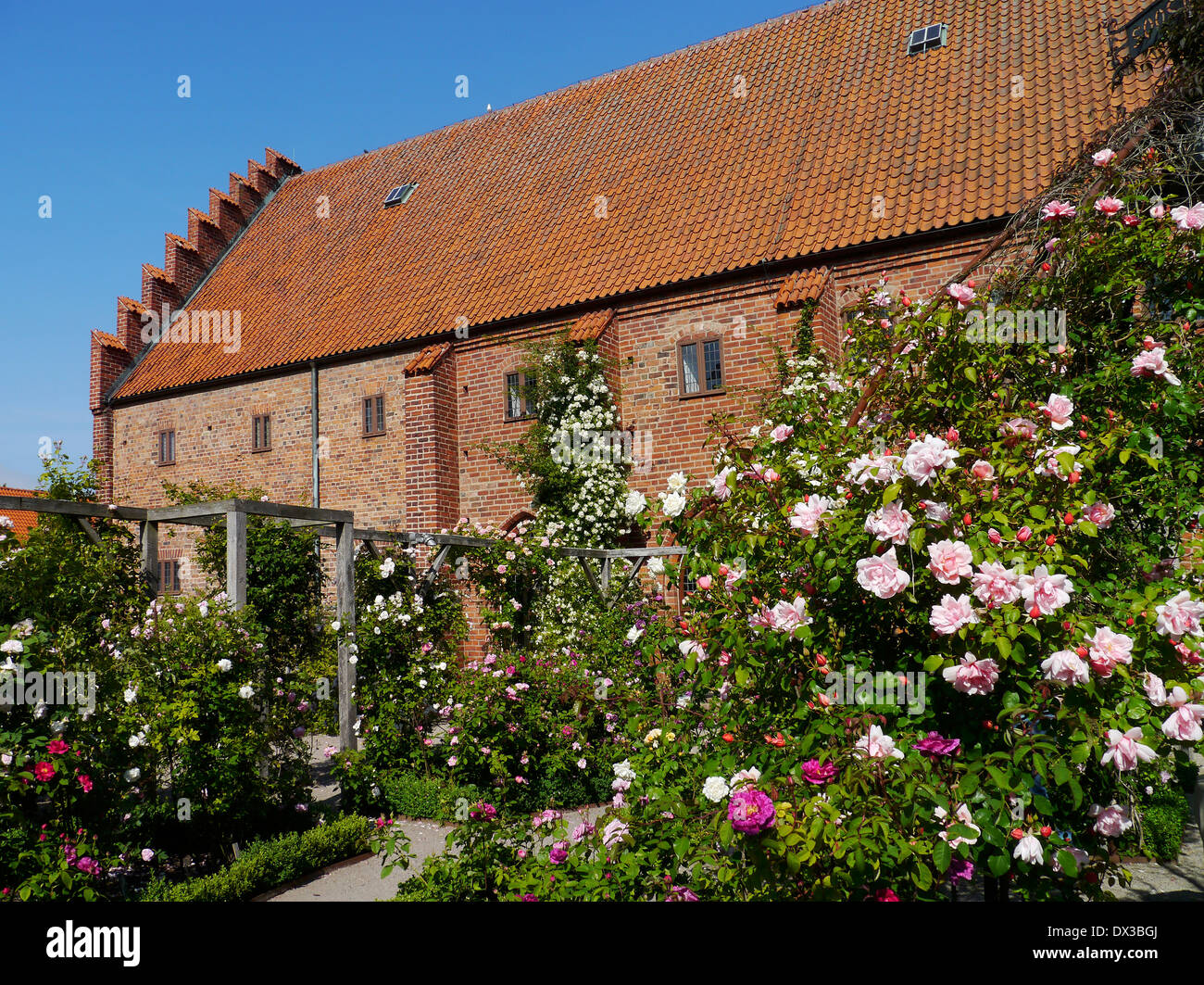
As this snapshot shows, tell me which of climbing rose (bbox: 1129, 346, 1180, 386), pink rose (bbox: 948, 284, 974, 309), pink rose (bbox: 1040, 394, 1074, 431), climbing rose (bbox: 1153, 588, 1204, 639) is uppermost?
pink rose (bbox: 948, 284, 974, 309)

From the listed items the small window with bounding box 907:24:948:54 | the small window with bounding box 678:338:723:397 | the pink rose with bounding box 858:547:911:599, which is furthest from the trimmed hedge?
the small window with bounding box 907:24:948:54

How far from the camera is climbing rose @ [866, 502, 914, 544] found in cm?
248

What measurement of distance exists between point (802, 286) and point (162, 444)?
15.5m

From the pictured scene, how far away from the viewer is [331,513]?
8.17 metres

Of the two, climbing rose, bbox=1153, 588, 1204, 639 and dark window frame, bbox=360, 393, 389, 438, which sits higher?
dark window frame, bbox=360, 393, 389, 438

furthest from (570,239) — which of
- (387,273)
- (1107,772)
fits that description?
(1107,772)

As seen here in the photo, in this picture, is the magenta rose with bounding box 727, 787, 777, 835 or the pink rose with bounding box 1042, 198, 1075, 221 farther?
the pink rose with bounding box 1042, 198, 1075, 221

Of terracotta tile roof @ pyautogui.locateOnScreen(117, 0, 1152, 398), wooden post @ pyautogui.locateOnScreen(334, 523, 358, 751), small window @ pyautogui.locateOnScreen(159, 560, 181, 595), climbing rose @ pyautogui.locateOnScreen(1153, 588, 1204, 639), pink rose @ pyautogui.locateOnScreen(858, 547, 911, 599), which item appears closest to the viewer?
climbing rose @ pyautogui.locateOnScreen(1153, 588, 1204, 639)

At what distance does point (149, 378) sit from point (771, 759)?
21.2m

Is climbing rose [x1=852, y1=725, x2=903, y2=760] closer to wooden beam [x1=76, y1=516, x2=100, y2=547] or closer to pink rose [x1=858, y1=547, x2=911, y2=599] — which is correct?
pink rose [x1=858, y1=547, x2=911, y2=599]

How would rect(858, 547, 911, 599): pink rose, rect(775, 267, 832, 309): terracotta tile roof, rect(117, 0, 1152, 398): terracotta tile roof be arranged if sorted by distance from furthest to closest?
rect(117, 0, 1152, 398): terracotta tile roof
rect(775, 267, 832, 309): terracotta tile roof
rect(858, 547, 911, 599): pink rose

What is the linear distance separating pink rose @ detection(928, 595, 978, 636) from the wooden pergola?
583cm

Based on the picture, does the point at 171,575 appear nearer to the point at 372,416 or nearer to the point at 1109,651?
the point at 372,416
